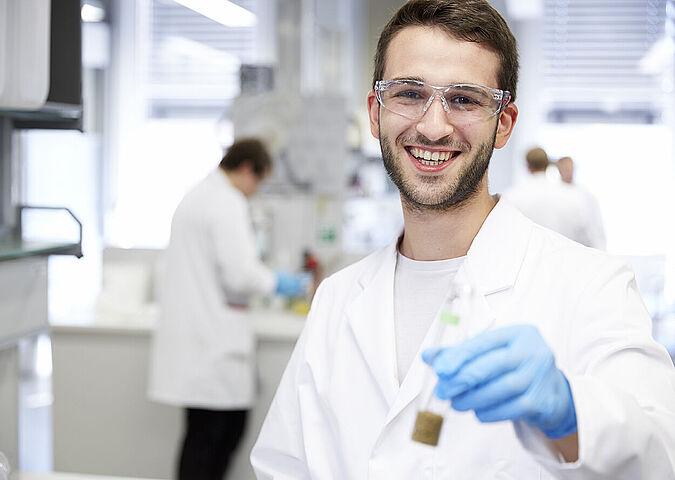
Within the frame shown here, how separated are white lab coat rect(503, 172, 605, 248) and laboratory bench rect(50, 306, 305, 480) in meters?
1.51

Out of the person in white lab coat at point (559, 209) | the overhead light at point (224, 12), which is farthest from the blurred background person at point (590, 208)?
the overhead light at point (224, 12)

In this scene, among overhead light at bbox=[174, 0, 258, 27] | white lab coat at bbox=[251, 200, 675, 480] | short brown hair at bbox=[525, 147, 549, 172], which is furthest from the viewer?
overhead light at bbox=[174, 0, 258, 27]

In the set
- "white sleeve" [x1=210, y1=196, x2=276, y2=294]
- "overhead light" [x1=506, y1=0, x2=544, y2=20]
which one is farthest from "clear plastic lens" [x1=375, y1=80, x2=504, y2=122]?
"overhead light" [x1=506, y1=0, x2=544, y2=20]

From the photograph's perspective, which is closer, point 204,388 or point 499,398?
point 499,398

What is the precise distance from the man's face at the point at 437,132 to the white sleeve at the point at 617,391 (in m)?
0.28

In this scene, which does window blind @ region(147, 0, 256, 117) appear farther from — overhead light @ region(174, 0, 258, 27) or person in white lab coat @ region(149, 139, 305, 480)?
person in white lab coat @ region(149, 139, 305, 480)

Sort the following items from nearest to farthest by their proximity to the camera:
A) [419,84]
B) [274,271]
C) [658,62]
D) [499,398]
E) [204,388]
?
1. [499,398]
2. [419,84]
3. [204,388]
4. [274,271]
5. [658,62]

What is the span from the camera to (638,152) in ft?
23.1

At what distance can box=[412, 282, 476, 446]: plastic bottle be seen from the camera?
2.93ft

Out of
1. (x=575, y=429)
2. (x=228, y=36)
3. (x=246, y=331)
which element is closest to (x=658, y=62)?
(x=228, y=36)

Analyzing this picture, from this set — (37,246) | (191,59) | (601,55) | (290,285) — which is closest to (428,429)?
(37,246)

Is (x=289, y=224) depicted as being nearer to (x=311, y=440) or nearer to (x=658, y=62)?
(x=311, y=440)

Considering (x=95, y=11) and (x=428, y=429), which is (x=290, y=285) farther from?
(x=95, y=11)

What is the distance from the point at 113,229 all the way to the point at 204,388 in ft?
15.8
